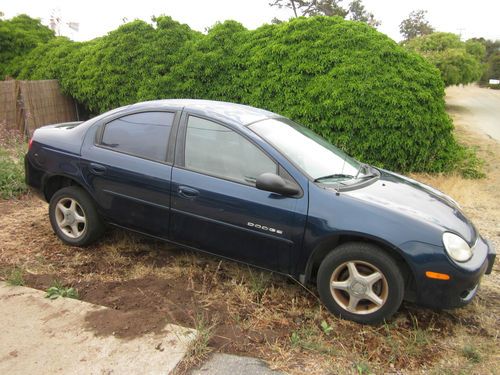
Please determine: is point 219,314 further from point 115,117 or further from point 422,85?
point 422,85

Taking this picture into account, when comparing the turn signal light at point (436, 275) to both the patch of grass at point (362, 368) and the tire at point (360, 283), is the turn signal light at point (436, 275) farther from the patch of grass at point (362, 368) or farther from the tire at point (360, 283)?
the patch of grass at point (362, 368)

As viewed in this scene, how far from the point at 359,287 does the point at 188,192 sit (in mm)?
1506

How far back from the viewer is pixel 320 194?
321cm

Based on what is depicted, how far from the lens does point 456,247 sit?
9.78 ft

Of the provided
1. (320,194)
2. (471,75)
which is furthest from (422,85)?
(471,75)

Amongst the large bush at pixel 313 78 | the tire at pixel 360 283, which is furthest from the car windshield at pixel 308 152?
the large bush at pixel 313 78

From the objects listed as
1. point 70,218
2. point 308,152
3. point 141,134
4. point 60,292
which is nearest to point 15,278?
point 60,292

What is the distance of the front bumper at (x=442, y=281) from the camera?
9.56 feet

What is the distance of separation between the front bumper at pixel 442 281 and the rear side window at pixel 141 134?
7.20 ft

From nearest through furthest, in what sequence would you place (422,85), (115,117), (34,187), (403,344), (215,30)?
1. (403,344)
2. (115,117)
3. (34,187)
4. (422,85)
5. (215,30)

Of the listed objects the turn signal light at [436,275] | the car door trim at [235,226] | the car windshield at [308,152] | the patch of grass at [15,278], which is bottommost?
the patch of grass at [15,278]

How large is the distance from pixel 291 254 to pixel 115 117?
2.14 metres

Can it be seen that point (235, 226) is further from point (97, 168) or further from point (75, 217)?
point (75, 217)

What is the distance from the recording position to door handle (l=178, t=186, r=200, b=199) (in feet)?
11.5
